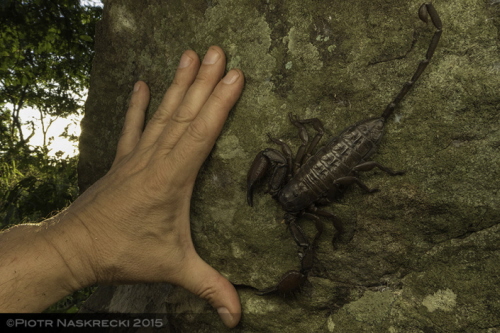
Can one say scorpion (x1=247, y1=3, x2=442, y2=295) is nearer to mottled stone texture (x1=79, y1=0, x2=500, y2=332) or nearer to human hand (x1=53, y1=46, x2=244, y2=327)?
mottled stone texture (x1=79, y1=0, x2=500, y2=332)

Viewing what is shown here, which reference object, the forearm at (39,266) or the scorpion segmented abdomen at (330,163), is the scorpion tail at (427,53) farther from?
the forearm at (39,266)

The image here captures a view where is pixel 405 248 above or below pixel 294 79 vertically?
below

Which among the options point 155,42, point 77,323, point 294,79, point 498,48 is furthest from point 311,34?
point 77,323

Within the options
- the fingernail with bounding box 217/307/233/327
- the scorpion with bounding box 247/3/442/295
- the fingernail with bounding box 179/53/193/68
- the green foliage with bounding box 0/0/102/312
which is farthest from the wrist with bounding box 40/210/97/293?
the green foliage with bounding box 0/0/102/312

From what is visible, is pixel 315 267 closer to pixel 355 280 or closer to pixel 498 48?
pixel 355 280

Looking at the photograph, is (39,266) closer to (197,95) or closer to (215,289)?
(215,289)
